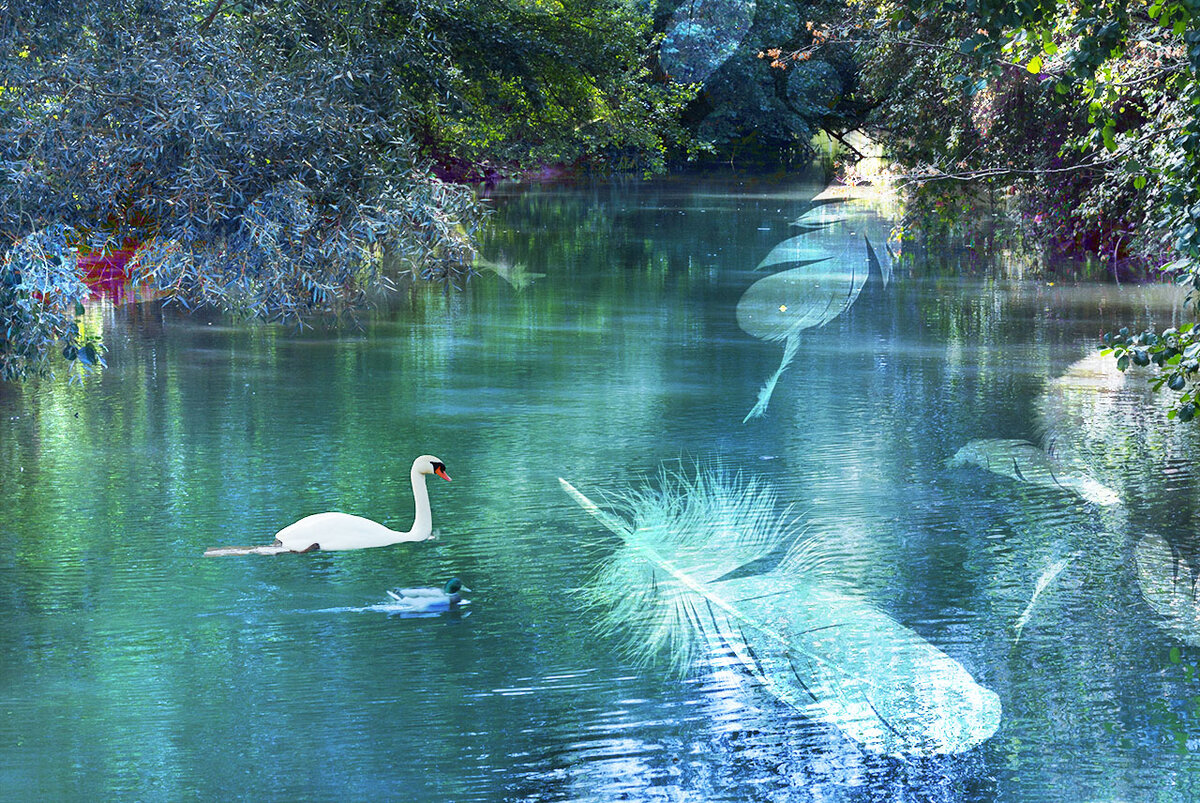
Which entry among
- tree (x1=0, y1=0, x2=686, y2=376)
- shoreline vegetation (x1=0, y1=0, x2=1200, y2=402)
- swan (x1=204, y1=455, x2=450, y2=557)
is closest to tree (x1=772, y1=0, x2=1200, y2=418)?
shoreline vegetation (x1=0, y1=0, x2=1200, y2=402)

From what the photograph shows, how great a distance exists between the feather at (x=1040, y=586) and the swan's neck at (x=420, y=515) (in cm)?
353

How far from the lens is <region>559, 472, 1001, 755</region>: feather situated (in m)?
6.80

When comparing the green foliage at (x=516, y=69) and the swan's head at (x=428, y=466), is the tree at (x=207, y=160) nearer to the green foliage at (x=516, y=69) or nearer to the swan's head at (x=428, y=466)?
the swan's head at (x=428, y=466)

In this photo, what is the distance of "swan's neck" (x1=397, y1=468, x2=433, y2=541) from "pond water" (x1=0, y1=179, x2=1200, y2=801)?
98mm

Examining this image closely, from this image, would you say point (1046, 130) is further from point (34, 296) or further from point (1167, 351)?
point (34, 296)

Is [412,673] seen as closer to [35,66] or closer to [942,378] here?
[35,66]

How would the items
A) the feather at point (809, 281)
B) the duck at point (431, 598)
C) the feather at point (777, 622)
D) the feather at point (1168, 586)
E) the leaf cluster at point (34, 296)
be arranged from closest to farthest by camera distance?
1. the feather at point (777, 622)
2. the leaf cluster at point (34, 296)
3. the feather at point (1168, 586)
4. the duck at point (431, 598)
5. the feather at point (809, 281)

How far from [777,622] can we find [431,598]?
190cm

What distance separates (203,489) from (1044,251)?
20.6 metres

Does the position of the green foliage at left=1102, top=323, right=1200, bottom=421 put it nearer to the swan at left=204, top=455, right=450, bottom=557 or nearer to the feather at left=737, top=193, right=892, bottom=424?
the swan at left=204, top=455, right=450, bottom=557

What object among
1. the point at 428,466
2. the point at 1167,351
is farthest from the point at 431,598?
the point at 1167,351

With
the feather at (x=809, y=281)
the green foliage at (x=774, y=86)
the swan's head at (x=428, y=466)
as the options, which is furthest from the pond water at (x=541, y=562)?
the green foliage at (x=774, y=86)

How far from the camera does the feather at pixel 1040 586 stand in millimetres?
7930

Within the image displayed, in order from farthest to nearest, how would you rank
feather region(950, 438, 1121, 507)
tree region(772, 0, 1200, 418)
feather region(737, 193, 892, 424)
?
feather region(737, 193, 892, 424) < tree region(772, 0, 1200, 418) < feather region(950, 438, 1121, 507)
